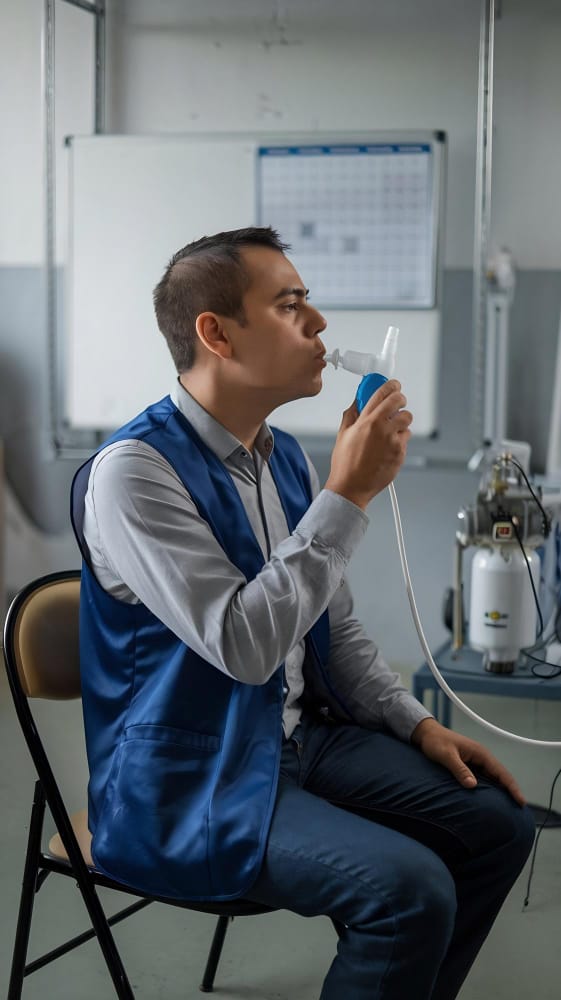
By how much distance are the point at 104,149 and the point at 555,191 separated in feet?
5.17

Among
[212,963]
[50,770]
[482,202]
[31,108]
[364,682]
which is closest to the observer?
[50,770]

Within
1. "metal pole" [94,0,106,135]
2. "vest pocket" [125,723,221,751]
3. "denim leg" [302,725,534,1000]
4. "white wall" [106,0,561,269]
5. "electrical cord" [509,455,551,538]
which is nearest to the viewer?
"vest pocket" [125,723,221,751]

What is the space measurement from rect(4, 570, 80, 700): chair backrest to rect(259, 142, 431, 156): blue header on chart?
235 cm

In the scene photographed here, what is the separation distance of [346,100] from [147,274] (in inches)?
36.7

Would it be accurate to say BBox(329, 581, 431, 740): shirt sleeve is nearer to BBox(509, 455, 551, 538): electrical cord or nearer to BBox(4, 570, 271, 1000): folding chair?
BBox(4, 570, 271, 1000): folding chair

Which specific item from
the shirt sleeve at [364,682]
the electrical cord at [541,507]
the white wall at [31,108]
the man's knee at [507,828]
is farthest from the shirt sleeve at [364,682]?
the white wall at [31,108]

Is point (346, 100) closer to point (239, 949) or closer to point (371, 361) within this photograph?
point (371, 361)

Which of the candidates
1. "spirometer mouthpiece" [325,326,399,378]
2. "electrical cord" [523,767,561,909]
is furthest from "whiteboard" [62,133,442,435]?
"spirometer mouthpiece" [325,326,399,378]

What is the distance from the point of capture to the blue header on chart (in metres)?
3.48

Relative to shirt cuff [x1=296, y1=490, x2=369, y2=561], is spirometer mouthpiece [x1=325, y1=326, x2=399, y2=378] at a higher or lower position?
higher

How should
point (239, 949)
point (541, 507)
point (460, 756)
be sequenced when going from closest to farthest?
1. point (460, 756)
2. point (239, 949)
3. point (541, 507)

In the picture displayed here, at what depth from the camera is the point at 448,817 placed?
147 cm

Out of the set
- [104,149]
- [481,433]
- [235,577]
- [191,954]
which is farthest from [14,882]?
[104,149]

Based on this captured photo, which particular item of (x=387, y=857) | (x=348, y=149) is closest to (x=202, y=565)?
(x=387, y=857)
